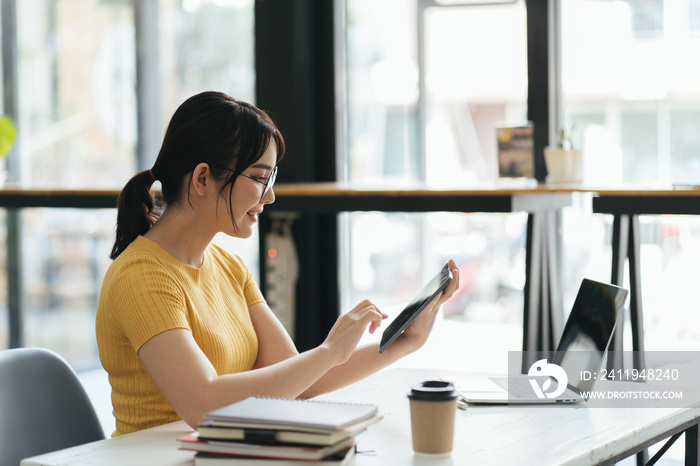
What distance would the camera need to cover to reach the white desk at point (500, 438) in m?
1.29

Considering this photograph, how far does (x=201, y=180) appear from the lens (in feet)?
5.44

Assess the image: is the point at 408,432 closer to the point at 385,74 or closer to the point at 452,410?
the point at 452,410

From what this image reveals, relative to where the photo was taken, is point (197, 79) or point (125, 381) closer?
point (125, 381)

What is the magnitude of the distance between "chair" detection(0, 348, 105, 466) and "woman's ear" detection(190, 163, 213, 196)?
1.53ft

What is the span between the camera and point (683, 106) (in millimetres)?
3021

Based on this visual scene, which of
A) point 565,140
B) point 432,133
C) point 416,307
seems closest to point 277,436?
point 416,307

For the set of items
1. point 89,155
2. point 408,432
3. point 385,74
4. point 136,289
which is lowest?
point 408,432

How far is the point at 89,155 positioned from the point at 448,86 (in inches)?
74.6

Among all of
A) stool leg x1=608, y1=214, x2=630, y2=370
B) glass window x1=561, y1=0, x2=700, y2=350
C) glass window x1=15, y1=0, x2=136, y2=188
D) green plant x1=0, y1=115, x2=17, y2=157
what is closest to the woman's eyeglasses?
stool leg x1=608, y1=214, x2=630, y2=370

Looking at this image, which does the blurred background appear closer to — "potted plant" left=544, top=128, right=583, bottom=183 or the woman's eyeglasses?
"potted plant" left=544, top=128, right=583, bottom=183

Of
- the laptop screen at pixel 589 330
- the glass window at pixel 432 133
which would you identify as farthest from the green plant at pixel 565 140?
the laptop screen at pixel 589 330

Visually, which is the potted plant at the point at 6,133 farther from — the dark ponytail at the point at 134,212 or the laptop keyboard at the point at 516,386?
the laptop keyboard at the point at 516,386

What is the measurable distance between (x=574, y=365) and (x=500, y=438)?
1.26 feet

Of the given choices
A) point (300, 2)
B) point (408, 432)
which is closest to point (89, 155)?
point (300, 2)
